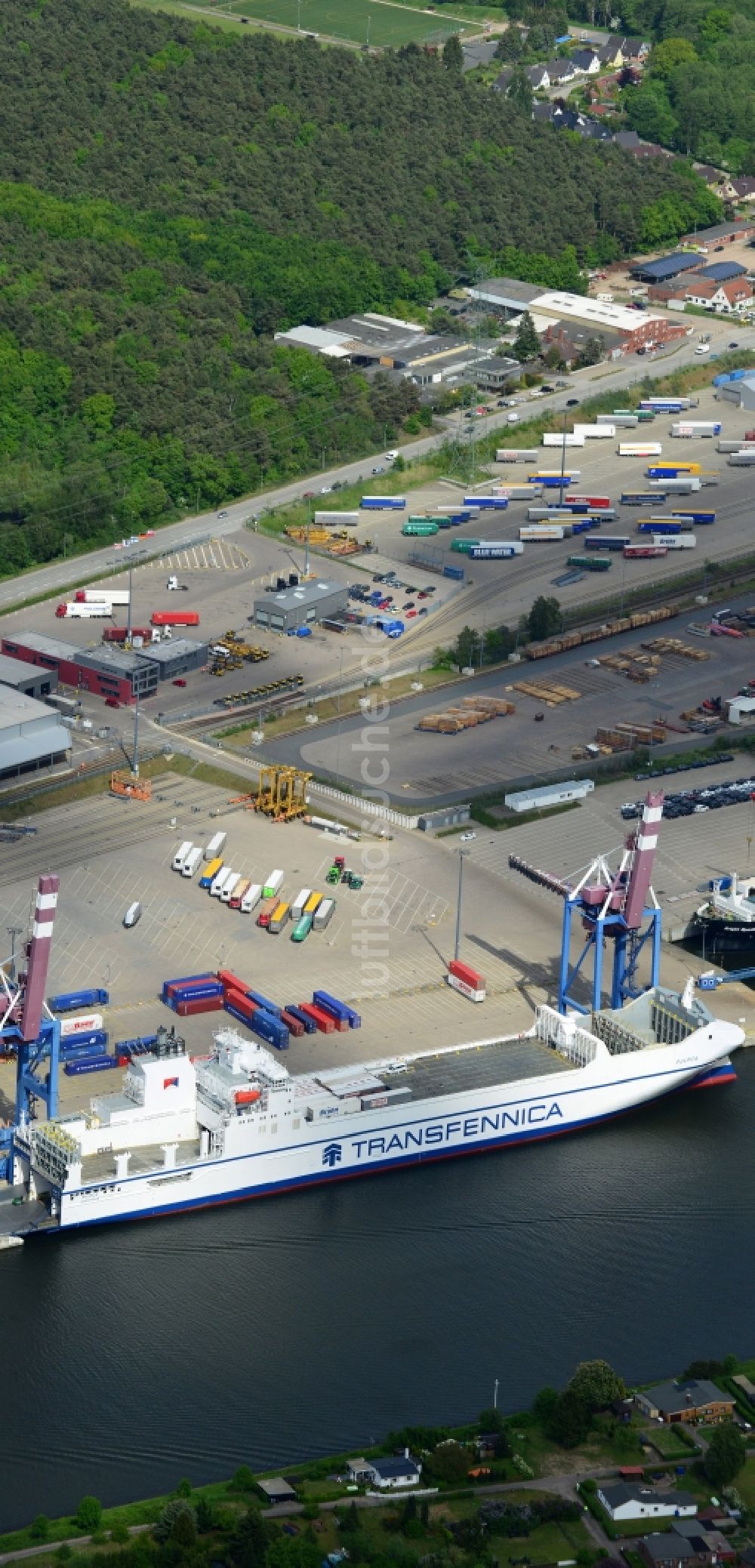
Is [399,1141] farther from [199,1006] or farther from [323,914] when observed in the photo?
[323,914]

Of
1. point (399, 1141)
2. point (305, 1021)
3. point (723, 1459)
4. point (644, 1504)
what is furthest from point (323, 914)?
point (644, 1504)

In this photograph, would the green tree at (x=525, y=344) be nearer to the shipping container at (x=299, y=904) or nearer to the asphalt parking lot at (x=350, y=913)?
the asphalt parking lot at (x=350, y=913)

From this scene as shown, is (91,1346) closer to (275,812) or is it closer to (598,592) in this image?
(275,812)

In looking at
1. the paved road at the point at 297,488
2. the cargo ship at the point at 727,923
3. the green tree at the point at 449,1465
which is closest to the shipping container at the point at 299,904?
the cargo ship at the point at 727,923

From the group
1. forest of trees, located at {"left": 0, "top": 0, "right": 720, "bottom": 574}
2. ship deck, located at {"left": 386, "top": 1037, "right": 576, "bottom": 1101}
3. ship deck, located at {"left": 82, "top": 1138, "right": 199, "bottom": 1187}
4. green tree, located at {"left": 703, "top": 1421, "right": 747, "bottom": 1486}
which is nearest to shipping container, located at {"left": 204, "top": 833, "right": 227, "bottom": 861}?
ship deck, located at {"left": 386, "top": 1037, "right": 576, "bottom": 1101}

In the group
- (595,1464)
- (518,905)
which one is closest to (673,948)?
(518,905)
